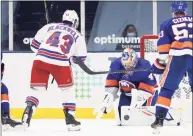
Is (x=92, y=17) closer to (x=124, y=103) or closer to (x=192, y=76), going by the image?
(x=124, y=103)

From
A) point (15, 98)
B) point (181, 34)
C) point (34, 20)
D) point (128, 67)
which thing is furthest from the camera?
point (34, 20)

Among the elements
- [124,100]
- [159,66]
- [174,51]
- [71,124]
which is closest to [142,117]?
[124,100]

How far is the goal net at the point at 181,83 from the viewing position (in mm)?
4516

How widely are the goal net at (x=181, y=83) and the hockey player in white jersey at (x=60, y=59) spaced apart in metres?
1.43

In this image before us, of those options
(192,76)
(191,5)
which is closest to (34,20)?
(191,5)

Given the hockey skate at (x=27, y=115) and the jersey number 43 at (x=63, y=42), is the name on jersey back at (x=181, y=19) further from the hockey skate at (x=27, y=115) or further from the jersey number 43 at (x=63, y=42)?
the hockey skate at (x=27, y=115)

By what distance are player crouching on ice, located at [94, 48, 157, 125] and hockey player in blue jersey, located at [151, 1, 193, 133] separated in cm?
89

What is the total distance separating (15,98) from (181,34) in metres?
2.34

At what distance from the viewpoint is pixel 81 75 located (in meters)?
4.91

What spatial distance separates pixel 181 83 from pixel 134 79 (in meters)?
0.76

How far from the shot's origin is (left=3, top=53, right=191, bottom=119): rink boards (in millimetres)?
4852

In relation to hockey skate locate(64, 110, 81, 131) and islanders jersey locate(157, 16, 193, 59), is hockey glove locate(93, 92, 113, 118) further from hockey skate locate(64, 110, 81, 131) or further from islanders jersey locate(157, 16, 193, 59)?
islanders jersey locate(157, 16, 193, 59)

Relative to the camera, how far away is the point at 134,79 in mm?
3918

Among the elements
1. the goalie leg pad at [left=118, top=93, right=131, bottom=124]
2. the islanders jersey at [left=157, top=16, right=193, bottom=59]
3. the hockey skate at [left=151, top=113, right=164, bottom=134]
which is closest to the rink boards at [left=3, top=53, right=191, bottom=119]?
the goalie leg pad at [left=118, top=93, right=131, bottom=124]
